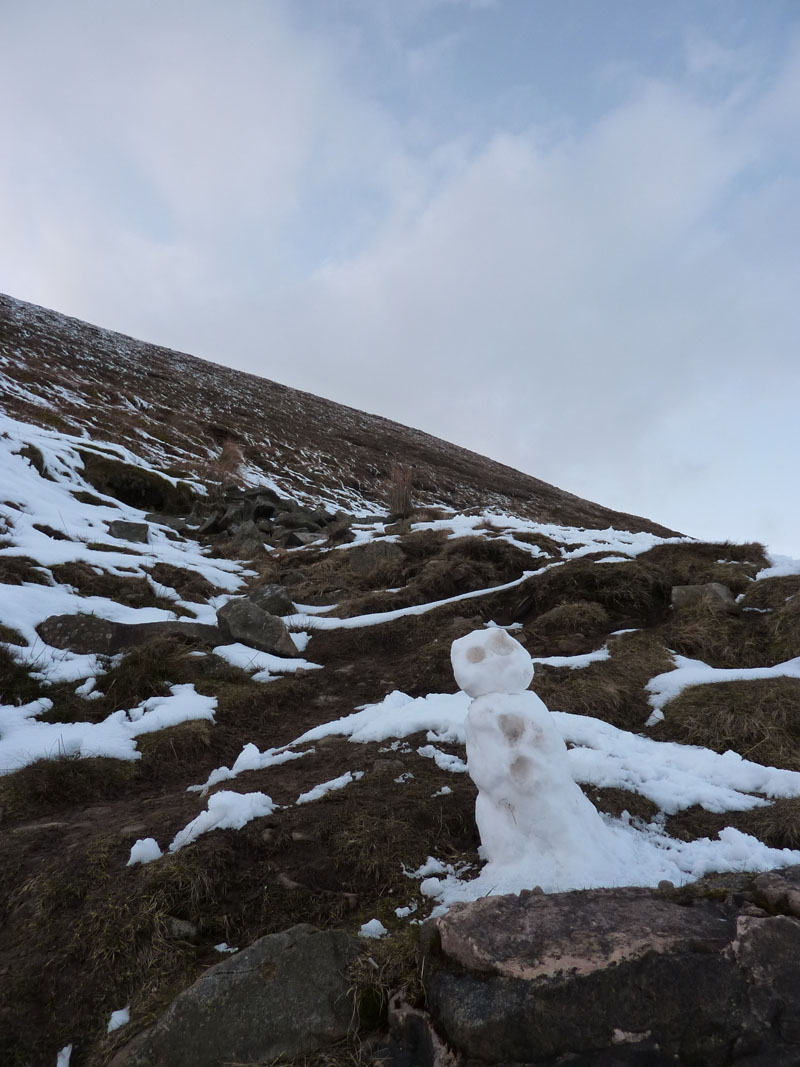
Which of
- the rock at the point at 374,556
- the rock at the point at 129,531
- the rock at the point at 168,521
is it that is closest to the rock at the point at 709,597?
the rock at the point at 374,556

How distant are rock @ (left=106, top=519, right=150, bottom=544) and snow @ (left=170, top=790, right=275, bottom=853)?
7.14 metres

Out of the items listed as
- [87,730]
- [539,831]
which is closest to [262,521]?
[87,730]

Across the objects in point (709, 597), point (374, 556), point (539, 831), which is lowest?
point (539, 831)

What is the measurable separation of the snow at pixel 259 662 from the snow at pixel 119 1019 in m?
3.65

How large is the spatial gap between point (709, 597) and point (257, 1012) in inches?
245

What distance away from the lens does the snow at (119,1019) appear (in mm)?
2133

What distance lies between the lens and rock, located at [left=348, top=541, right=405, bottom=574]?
932 cm

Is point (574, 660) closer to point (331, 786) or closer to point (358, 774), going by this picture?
point (358, 774)

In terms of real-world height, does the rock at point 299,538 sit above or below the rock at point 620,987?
below

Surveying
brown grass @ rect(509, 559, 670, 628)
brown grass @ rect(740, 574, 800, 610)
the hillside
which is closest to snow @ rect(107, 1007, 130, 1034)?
the hillside

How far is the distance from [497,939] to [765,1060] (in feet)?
2.43

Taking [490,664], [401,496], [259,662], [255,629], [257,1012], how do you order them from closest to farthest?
[257,1012] < [490,664] < [259,662] < [255,629] < [401,496]

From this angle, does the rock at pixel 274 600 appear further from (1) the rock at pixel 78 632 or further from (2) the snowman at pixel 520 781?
(2) the snowman at pixel 520 781

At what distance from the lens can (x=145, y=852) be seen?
299 cm
